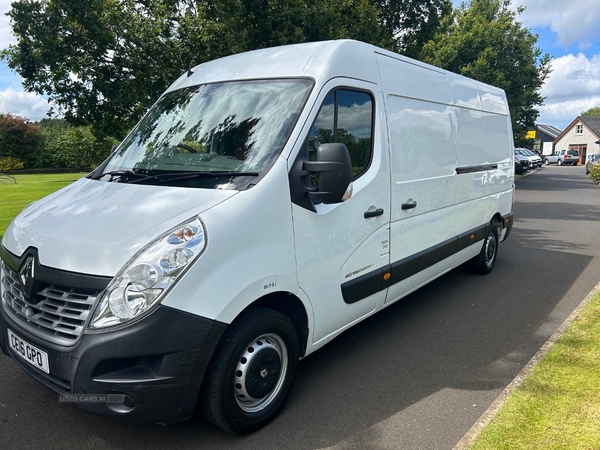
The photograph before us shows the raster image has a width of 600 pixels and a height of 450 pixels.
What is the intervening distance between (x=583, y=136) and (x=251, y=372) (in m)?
81.6

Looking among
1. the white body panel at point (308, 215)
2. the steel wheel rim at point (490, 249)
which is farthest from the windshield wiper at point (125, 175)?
the steel wheel rim at point (490, 249)

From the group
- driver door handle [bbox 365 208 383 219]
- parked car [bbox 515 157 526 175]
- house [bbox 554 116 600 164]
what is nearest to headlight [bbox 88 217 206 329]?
driver door handle [bbox 365 208 383 219]

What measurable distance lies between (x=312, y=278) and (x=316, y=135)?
987mm

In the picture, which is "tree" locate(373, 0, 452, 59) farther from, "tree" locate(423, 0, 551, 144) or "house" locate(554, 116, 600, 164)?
"house" locate(554, 116, 600, 164)

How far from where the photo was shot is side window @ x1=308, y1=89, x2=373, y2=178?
127 inches

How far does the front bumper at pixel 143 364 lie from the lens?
2.30m

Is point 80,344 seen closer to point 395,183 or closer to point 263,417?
point 263,417

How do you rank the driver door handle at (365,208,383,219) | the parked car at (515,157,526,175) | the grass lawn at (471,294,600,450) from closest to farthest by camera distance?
the grass lawn at (471,294,600,450)
the driver door handle at (365,208,383,219)
the parked car at (515,157,526,175)

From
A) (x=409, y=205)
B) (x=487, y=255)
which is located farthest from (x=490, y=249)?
(x=409, y=205)

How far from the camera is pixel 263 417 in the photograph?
9.79 ft

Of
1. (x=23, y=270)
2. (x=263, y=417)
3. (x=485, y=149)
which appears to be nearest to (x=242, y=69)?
(x=23, y=270)

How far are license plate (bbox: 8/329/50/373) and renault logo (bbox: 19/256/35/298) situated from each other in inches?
11.2

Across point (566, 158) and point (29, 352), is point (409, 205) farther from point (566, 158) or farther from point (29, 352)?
point (566, 158)

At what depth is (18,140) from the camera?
151 feet
